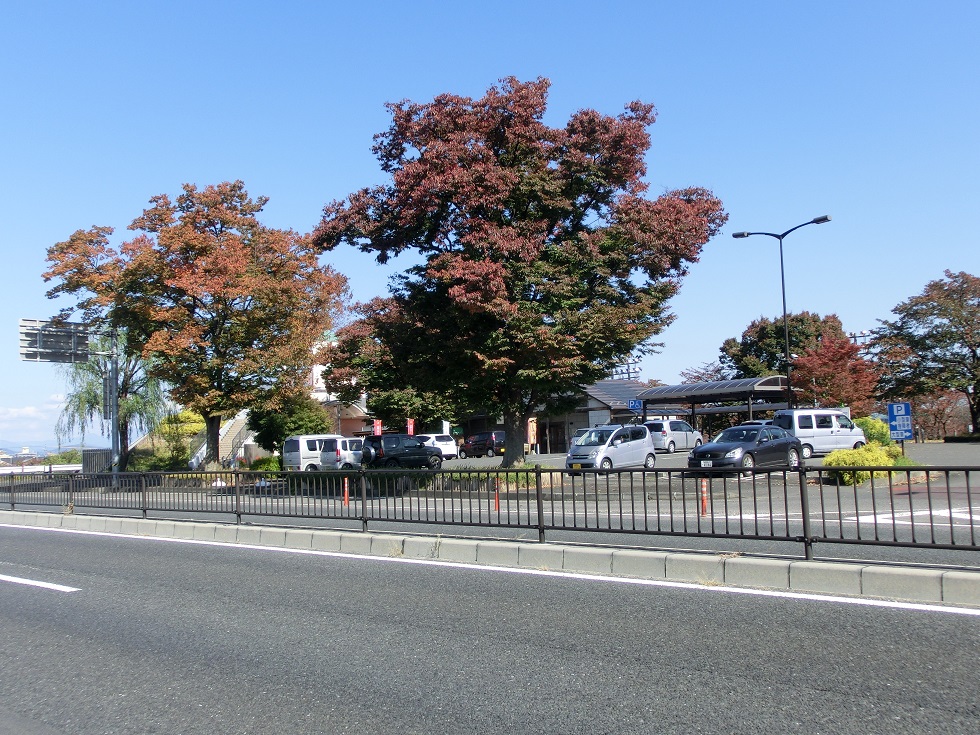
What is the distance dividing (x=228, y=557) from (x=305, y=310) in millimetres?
25143

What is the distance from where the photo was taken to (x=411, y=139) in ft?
74.3

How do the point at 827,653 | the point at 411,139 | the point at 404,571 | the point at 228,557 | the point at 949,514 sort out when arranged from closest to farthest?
1. the point at 827,653
2. the point at 949,514
3. the point at 404,571
4. the point at 228,557
5. the point at 411,139

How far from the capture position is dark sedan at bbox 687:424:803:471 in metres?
23.9

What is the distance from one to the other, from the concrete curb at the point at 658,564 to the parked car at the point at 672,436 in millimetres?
31571

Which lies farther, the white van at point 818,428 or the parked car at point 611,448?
the white van at point 818,428

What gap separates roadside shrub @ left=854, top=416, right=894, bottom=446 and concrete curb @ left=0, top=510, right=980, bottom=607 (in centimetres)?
2275

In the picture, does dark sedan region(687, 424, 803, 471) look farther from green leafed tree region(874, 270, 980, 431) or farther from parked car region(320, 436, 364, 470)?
green leafed tree region(874, 270, 980, 431)

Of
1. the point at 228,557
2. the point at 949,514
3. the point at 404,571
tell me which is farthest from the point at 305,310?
the point at 949,514

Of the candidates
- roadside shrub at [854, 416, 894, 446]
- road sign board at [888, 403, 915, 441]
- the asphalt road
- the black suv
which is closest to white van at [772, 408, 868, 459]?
roadside shrub at [854, 416, 894, 446]

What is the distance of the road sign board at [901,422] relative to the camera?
77.3 feet

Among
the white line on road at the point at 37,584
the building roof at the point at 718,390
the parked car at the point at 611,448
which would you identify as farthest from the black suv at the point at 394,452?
the white line on road at the point at 37,584

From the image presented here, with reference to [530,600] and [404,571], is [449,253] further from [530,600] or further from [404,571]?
[530,600]

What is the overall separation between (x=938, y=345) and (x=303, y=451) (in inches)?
1456

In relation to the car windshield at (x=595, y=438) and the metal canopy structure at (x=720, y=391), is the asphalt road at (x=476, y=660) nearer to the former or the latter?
the car windshield at (x=595, y=438)
